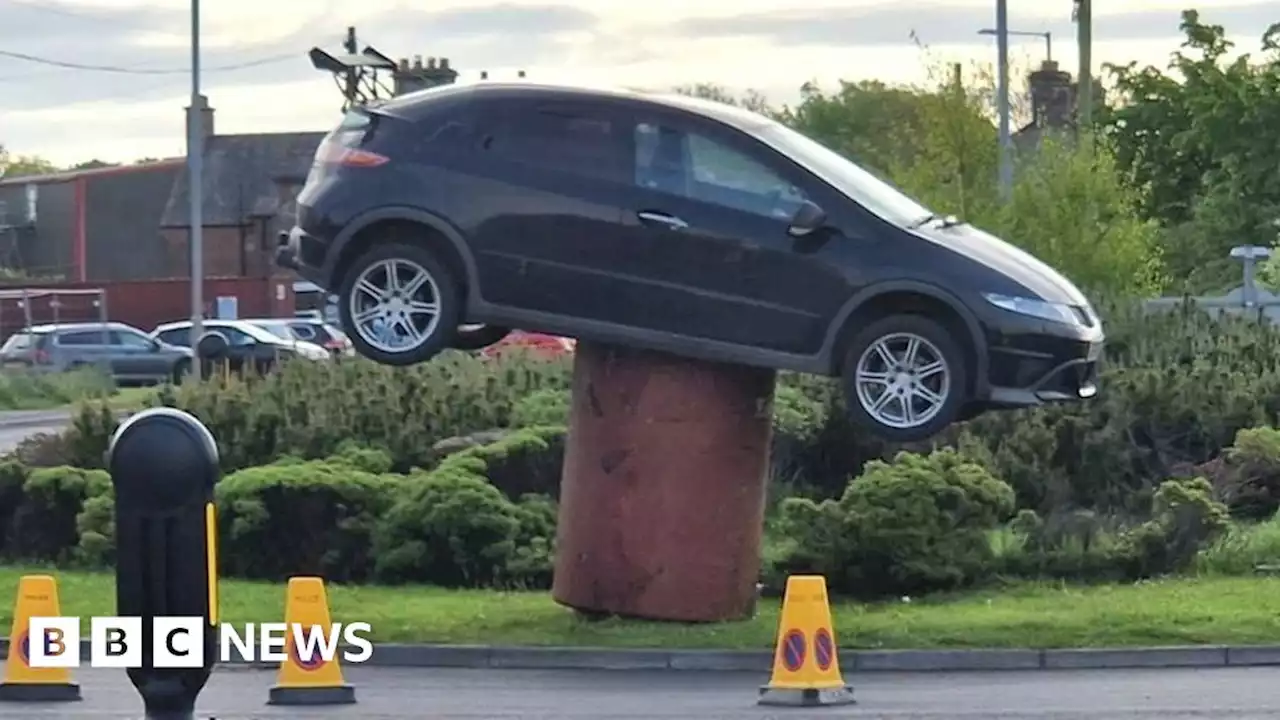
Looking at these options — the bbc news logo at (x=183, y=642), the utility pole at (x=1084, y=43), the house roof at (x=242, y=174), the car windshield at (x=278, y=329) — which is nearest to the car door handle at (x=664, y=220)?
the bbc news logo at (x=183, y=642)

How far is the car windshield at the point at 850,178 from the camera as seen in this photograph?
13.7 meters

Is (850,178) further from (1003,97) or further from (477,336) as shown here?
(1003,97)

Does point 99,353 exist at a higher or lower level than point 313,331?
lower

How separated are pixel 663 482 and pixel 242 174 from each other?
64087 millimetres

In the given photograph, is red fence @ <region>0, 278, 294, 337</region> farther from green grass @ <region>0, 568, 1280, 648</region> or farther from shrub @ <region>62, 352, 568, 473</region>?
green grass @ <region>0, 568, 1280, 648</region>

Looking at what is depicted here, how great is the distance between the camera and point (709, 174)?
1370 cm

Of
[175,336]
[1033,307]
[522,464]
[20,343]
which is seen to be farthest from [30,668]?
[175,336]

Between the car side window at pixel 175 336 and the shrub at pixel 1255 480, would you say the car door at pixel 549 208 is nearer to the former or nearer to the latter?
the shrub at pixel 1255 480

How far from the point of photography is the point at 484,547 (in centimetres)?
1731

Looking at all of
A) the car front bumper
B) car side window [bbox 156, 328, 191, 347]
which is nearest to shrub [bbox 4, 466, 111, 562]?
the car front bumper

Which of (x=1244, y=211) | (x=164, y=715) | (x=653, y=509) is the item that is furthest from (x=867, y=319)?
(x=1244, y=211)

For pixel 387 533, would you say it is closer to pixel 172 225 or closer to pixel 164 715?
pixel 164 715

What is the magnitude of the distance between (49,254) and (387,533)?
7518cm

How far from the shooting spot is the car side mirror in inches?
528
